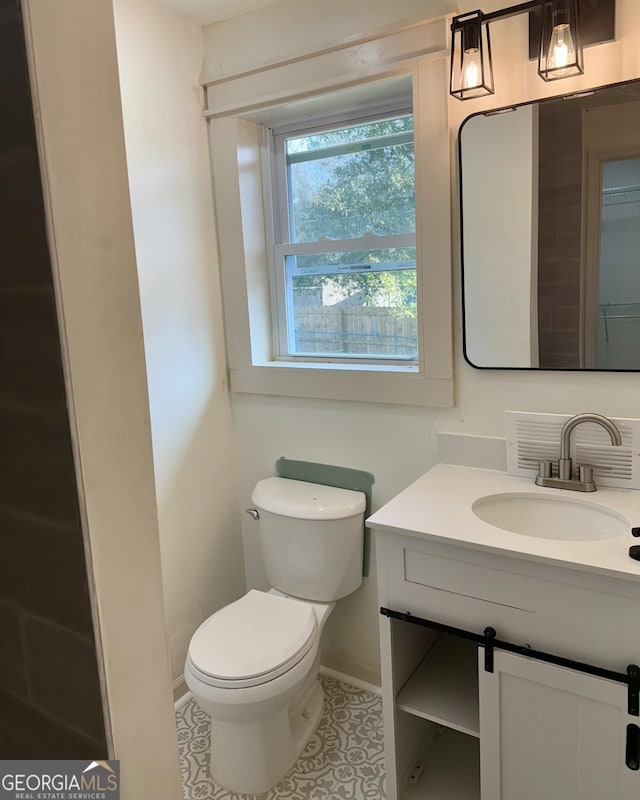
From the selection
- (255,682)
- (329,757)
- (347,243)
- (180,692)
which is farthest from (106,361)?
(180,692)

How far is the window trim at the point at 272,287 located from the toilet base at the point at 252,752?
1.02 metres

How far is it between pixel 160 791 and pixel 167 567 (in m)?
1.35

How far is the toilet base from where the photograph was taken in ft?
5.67

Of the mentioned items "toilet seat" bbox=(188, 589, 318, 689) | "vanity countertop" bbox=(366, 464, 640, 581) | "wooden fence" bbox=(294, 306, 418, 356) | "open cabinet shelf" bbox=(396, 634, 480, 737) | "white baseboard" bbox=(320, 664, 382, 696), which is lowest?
"white baseboard" bbox=(320, 664, 382, 696)

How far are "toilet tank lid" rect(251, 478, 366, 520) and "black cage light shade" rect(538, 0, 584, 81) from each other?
1.32m

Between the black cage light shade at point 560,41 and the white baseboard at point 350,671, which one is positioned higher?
the black cage light shade at point 560,41

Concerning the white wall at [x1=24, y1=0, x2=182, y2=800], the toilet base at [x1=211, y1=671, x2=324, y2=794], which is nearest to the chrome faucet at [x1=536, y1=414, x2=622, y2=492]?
the toilet base at [x1=211, y1=671, x2=324, y2=794]

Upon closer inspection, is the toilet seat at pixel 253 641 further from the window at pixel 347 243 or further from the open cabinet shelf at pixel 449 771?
the window at pixel 347 243

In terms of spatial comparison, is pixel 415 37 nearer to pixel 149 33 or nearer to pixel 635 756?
pixel 149 33

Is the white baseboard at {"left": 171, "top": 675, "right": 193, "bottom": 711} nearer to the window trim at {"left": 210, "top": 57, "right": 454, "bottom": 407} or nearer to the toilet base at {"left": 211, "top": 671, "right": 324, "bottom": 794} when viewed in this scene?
the toilet base at {"left": 211, "top": 671, "right": 324, "bottom": 794}

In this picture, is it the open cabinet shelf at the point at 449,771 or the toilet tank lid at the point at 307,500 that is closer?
the open cabinet shelf at the point at 449,771

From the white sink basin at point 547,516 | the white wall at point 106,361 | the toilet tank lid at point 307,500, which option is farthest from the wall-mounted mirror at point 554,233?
the white wall at point 106,361

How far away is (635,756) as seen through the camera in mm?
1200

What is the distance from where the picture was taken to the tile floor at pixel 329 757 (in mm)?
1733
